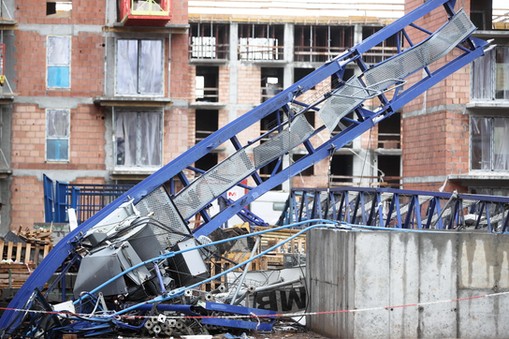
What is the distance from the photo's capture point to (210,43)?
89.6 meters

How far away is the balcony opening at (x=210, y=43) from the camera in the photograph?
8912 cm

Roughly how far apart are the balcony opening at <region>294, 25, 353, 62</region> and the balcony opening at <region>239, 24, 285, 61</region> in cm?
136

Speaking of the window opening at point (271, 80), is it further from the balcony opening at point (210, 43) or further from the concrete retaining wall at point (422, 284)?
the concrete retaining wall at point (422, 284)

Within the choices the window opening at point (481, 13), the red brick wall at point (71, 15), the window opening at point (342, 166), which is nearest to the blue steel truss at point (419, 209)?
the window opening at point (481, 13)

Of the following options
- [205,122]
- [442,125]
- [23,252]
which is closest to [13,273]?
[23,252]

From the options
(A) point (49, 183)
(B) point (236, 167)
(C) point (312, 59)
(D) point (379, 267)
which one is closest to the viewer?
(D) point (379, 267)

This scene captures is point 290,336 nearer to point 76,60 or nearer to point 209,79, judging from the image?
point 76,60

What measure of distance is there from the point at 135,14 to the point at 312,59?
44.0m

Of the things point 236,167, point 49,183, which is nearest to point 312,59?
point 49,183

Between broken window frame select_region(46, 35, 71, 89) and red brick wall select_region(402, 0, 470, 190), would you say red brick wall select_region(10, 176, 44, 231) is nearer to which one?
broken window frame select_region(46, 35, 71, 89)

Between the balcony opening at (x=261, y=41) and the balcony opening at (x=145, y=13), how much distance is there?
40152 millimetres

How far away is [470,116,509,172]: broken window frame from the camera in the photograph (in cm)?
4853

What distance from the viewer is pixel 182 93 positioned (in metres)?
49.1

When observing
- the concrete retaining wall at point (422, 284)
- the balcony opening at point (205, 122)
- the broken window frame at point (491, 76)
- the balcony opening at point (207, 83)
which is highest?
the balcony opening at point (207, 83)
